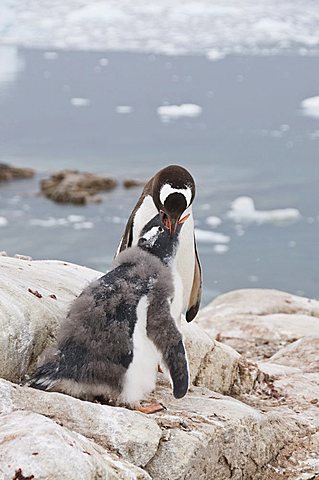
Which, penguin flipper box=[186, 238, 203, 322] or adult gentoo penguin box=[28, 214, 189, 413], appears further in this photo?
penguin flipper box=[186, 238, 203, 322]

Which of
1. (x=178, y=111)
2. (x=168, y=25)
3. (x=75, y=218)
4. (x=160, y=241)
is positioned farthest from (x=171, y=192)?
(x=168, y=25)

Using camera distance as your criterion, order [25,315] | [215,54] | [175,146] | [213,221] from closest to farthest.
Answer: [25,315] < [213,221] < [175,146] < [215,54]

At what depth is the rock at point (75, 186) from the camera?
9.34 meters

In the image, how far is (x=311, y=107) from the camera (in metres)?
11.6

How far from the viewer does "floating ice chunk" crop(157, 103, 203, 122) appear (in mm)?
11422

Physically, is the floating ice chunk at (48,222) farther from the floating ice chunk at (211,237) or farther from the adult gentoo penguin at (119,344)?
the adult gentoo penguin at (119,344)

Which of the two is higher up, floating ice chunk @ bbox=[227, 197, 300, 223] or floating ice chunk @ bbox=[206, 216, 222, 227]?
floating ice chunk @ bbox=[227, 197, 300, 223]

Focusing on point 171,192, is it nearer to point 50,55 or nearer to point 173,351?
point 173,351

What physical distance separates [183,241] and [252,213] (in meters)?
5.63

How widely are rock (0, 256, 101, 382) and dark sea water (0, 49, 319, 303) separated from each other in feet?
13.5

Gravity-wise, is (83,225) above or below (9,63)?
above

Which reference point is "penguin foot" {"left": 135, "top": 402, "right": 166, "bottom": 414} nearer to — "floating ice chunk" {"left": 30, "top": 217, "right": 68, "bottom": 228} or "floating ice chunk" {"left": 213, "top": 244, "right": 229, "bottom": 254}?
"floating ice chunk" {"left": 213, "top": 244, "right": 229, "bottom": 254}

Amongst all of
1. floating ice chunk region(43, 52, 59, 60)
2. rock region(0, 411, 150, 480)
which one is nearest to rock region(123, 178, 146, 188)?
floating ice chunk region(43, 52, 59, 60)

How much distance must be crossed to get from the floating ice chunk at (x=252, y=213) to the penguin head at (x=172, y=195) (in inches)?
216
